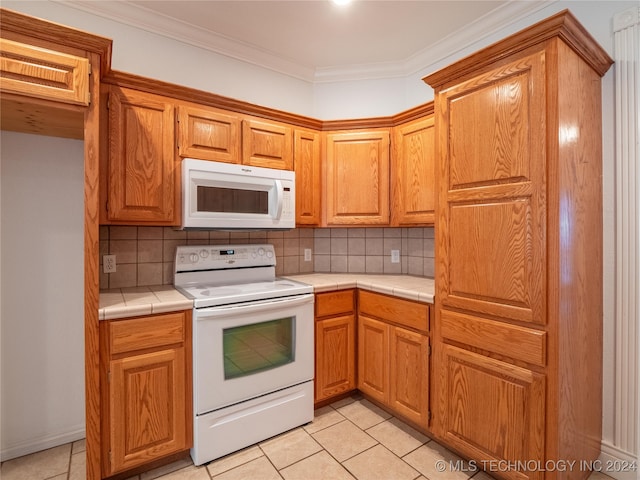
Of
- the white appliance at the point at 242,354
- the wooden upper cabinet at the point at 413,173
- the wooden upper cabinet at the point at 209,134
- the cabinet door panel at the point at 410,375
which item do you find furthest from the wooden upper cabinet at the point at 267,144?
the cabinet door panel at the point at 410,375

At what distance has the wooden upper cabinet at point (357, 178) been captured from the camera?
98.9 inches

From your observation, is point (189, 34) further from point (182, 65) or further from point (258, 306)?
point (258, 306)

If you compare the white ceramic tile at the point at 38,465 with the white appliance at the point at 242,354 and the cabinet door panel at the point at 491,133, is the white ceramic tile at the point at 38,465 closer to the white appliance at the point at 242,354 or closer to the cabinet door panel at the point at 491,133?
the white appliance at the point at 242,354

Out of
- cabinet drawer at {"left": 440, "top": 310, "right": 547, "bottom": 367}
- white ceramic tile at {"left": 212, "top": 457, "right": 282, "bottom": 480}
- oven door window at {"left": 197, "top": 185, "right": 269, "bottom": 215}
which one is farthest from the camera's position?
oven door window at {"left": 197, "top": 185, "right": 269, "bottom": 215}

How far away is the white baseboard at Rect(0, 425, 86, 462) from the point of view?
1786mm

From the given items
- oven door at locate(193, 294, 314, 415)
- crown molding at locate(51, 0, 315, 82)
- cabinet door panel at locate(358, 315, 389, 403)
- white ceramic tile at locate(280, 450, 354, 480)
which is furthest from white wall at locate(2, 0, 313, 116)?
white ceramic tile at locate(280, 450, 354, 480)

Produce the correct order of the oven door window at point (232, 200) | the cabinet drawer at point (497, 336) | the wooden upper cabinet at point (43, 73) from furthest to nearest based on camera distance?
the oven door window at point (232, 200) < the cabinet drawer at point (497, 336) < the wooden upper cabinet at point (43, 73)

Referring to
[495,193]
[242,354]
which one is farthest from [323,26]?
[242,354]

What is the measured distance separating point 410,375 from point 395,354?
0.50 ft

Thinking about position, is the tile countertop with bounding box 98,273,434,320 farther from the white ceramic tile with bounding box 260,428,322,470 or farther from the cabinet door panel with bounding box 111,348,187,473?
the white ceramic tile with bounding box 260,428,322,470

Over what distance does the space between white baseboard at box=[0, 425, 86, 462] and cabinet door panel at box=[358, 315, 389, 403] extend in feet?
5.87

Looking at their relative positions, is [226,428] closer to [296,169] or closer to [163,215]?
Result: [163,215]

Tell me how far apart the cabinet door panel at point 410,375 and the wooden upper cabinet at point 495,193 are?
35 cm

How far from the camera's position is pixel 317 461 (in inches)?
69.8
